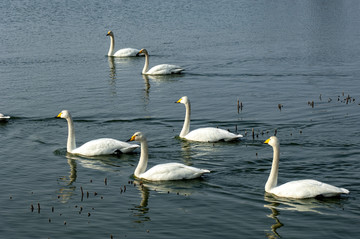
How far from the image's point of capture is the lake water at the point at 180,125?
13.9 meters

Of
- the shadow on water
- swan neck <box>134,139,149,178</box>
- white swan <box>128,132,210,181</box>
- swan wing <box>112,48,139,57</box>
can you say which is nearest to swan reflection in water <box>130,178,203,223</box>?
the shadow on water

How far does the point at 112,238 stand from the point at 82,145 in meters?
6.84

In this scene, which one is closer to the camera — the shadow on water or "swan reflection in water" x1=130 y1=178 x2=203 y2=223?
the shadow on water

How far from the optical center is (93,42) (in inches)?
1763

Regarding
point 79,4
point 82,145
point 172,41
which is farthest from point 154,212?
point 79,4

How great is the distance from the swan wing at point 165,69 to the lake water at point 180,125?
1.91ft

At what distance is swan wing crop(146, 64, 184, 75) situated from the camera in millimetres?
32969

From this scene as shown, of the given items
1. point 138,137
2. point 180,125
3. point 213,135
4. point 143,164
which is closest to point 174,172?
point 143,164

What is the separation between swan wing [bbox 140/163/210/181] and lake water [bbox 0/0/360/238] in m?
0.21

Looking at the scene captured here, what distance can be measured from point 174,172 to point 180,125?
658 centimetres

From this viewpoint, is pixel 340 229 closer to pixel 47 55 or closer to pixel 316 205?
pixel 316 205

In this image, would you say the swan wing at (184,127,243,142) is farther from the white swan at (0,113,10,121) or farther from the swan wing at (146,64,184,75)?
the swan wing at (146,64,184,75)

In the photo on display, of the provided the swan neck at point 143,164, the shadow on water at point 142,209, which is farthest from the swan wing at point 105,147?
the shadow on water at point 142,209

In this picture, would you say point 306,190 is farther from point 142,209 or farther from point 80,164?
point 80,164
